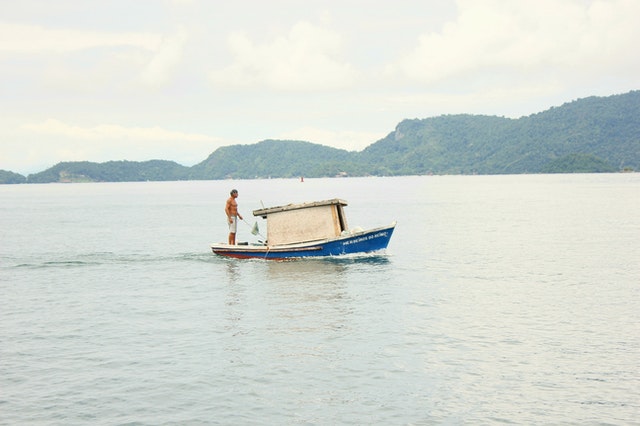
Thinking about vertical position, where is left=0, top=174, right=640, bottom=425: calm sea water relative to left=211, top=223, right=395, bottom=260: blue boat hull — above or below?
below

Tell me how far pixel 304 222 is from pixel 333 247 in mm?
2115

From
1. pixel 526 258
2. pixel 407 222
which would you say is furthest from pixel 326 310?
pixel 407 222

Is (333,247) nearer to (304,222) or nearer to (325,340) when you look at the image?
(304,222)

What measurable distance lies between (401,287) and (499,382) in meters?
13.5

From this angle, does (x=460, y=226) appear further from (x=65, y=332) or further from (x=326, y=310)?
(x=65, y=332)

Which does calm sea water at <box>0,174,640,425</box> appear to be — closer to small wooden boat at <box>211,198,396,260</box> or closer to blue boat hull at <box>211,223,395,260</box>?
blue boat hull at <box>211,223,395,260</box>

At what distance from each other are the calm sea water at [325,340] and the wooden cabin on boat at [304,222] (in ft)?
4.86

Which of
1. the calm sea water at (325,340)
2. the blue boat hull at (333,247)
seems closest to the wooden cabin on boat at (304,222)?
the blue boat hull at (333,247)

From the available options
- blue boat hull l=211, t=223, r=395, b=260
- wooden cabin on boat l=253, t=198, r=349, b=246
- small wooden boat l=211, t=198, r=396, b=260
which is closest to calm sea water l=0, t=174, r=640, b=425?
blue boat hull l=211, t=223, r=395, b=260

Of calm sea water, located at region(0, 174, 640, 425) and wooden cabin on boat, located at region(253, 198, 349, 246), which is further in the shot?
wooden cabin on boat, located at region(253, 198, 349, 246)

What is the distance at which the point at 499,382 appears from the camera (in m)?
15.9

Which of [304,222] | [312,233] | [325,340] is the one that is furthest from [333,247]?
[325,340]

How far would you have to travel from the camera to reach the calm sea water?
48.1ft

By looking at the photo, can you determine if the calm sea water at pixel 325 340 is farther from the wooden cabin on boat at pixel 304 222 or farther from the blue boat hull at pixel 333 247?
the wooden cabin on boat at pixel 304 222
